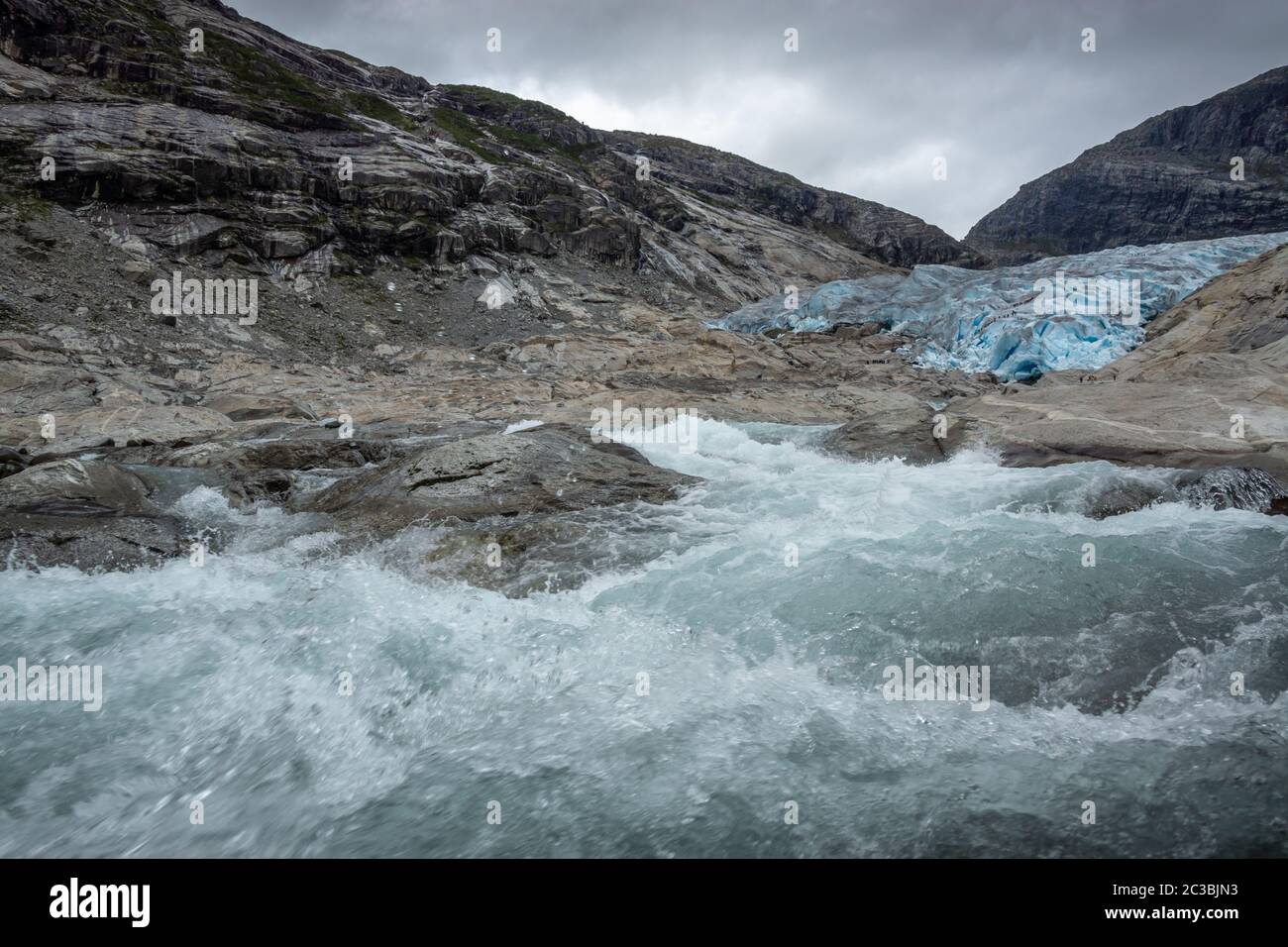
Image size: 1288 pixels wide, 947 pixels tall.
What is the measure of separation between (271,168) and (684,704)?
39607mm

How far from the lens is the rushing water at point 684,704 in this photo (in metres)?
3.10

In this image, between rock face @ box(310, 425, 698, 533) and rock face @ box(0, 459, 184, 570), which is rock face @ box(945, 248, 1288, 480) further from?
rock face @ box(0, 459, 184, 570)

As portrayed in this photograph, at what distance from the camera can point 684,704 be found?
4.13 meters

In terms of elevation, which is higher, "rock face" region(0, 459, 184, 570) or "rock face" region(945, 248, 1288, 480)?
"rock face" region(945, 248, 1288, 480)

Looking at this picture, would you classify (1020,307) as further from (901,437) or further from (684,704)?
(684,704)

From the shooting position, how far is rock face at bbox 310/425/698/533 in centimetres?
763

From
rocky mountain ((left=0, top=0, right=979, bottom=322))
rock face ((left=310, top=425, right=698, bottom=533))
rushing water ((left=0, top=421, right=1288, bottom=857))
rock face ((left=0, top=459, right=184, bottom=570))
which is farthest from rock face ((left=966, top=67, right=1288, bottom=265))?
rock face ((left=0, top=459, right=184, bottom=570))

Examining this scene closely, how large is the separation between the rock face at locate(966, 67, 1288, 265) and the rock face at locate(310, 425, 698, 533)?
112 m

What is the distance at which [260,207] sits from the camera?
105ft

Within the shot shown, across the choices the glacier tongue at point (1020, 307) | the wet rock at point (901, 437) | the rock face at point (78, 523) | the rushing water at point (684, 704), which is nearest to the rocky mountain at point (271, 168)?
the glacier tongue at point (1020, 307)

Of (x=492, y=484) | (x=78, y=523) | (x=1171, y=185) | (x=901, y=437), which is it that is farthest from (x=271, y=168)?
→ (x=1171, y=185)
